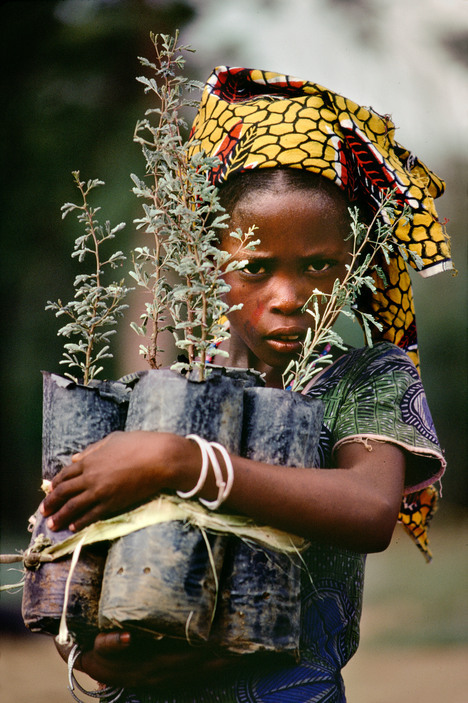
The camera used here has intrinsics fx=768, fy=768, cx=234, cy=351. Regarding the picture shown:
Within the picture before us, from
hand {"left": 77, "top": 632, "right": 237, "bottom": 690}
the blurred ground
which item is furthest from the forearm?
the blurred ground

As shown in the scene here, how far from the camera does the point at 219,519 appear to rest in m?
1.25

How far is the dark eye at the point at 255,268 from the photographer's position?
168cm

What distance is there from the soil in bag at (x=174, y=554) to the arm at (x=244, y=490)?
53 mm

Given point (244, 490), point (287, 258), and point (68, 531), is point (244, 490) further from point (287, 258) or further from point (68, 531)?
point (287, 258)

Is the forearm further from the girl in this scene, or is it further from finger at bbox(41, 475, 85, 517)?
finger at bbox(41, 475, 85, 517)

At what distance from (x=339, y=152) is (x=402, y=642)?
15.7ft

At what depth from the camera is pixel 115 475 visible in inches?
48.5

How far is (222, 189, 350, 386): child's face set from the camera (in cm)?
165

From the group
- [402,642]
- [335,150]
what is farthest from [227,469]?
[402,642]

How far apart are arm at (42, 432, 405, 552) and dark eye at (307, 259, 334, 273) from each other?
1.51 ft

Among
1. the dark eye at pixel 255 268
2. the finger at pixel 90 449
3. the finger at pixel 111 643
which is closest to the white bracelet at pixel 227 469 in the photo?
the finger at pixel 90 449

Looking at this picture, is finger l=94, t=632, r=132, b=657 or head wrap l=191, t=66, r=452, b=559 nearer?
finger l=94, t=632, r=132, b=657

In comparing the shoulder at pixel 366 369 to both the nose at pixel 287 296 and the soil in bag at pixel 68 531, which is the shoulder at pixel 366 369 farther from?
the soil in bag at pixel 68 531

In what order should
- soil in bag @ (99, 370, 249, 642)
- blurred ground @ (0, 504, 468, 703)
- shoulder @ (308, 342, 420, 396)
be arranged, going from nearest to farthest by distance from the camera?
soil in bag @ (99, 370, 249, 642), shoulder @ (308, 342, 420, 396), blurred ground @ (0, 504, 468, 703)
